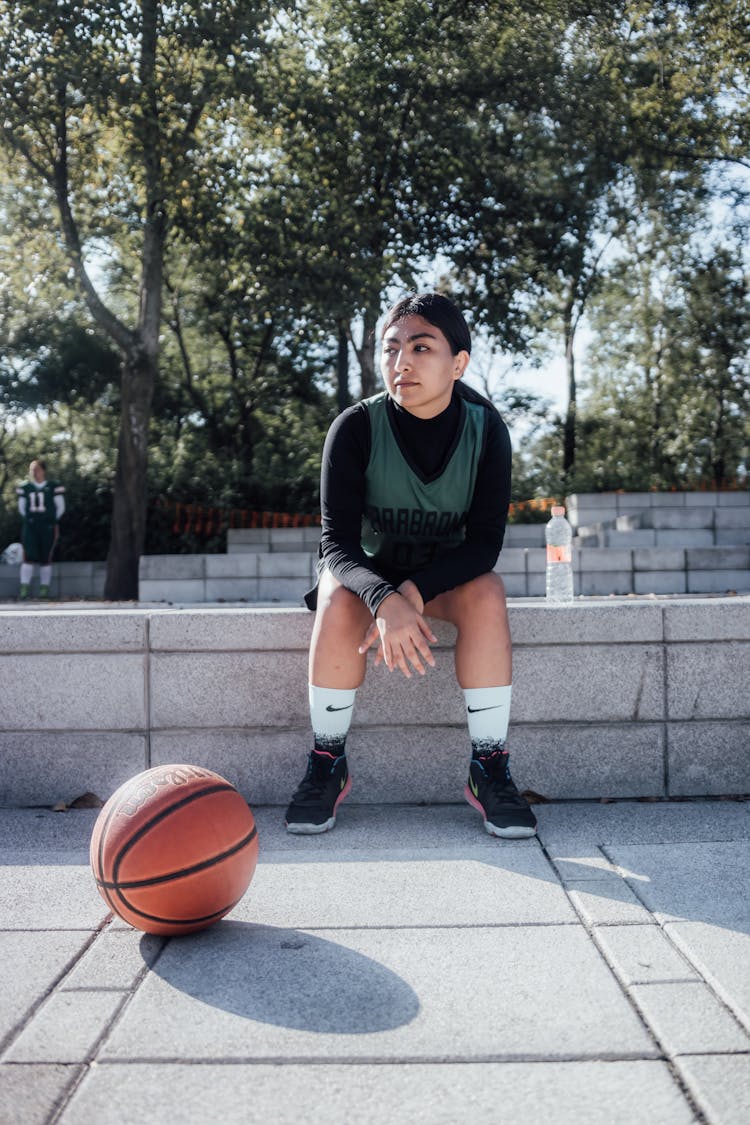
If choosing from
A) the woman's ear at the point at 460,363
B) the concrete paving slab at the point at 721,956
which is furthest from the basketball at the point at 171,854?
the woman's ear at the point at 460,363

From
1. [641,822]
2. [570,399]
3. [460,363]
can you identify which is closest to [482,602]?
[460,363]

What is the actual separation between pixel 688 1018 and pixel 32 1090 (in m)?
1.34

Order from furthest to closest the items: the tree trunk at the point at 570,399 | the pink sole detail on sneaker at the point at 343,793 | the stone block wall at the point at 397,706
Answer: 1. the tree trunk at the point at 570,399
2. the stone block wall at the point at 397,706
3. the pink sole detail on sneaker at the point at 343,793

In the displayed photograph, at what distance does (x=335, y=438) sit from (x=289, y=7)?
10.6 m

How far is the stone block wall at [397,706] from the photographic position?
13.3ft

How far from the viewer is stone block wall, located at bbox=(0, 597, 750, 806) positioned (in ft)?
13.3

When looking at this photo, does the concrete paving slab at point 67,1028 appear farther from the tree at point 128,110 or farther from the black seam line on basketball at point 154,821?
the tree at point 128,110

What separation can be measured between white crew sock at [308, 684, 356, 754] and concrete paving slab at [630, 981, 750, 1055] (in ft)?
5.39

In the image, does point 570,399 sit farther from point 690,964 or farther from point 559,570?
point 690,964

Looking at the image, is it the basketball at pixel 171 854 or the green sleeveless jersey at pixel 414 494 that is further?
the green sleeveless jersey at pixel 414 494

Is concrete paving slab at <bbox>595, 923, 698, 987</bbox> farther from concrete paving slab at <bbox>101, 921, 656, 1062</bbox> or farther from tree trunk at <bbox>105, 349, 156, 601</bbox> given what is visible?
tree trunk at <bbox>105, 349, 156, 601</bbox>

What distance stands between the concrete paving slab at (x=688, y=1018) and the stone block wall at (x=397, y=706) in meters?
1.83

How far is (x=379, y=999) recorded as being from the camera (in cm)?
221

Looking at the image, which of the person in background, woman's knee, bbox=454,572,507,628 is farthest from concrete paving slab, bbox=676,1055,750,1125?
the person in background
